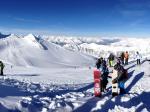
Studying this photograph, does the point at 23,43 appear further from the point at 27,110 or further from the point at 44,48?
the point at 27,110

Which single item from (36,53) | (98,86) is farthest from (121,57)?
(36,53)

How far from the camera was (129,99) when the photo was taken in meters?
16.4

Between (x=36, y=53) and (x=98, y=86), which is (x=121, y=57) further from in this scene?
(x=36, y=53)

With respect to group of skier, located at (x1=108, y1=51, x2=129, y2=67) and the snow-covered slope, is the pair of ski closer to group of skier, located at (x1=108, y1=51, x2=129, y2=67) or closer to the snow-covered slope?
group of skier, located at (x1=108, y1=51, x2=129, y2=67)

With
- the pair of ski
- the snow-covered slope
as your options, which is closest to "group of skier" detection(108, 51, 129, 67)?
the pair of ski

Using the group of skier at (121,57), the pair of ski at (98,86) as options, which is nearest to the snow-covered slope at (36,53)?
the group of skier at (121,57)

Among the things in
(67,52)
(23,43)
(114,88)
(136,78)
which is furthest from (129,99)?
(23,43)

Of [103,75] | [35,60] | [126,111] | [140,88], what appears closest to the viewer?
[126,111]

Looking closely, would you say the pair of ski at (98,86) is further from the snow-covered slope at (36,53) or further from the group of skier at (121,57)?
the snow-covered slope at (36,53)

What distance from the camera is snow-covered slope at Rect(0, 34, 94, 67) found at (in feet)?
378

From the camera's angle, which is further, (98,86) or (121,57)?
(121,57)

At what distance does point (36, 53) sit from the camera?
133m

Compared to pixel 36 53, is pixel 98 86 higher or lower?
lower

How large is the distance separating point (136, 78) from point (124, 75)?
853 cm
